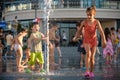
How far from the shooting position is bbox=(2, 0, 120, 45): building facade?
53.1 m

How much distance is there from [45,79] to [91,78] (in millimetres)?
1004

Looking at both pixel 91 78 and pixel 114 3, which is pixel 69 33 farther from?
pixel 91 78

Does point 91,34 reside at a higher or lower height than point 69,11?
higher

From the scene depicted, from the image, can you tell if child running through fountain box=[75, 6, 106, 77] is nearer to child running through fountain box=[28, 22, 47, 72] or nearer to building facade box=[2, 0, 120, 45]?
child running through fountain box=[28, 22, 47, 72]

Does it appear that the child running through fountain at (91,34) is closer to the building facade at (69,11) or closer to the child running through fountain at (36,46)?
the child running through fountain at (36,46)

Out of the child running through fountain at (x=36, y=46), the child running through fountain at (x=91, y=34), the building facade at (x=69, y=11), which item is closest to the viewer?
the child running through fountain at (x=91, y=34)

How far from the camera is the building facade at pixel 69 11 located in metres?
53.1

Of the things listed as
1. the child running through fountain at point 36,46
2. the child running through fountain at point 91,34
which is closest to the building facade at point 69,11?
the child running through fountain at point 36,46

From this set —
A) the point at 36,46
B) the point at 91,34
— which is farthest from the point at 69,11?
the point at 91,34

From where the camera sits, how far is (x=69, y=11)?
2085 inches

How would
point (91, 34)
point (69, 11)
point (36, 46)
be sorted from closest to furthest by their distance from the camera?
point (91, 34) < point (36, 46) < point (69, 11)

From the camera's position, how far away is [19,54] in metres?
13.1

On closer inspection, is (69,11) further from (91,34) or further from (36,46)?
(91,34)

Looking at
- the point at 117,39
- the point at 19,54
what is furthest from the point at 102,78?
the point at 117,39
